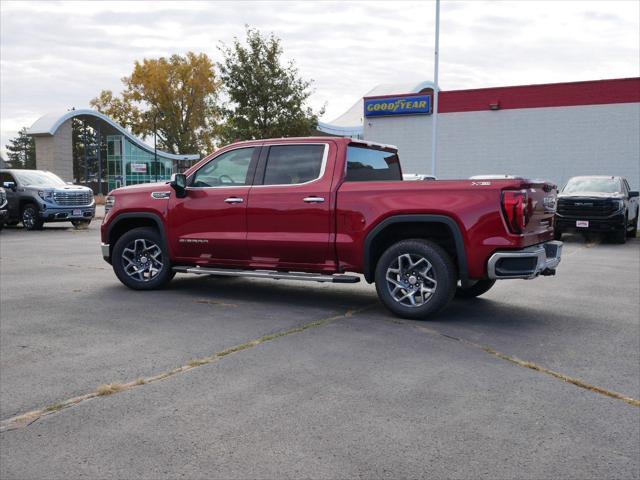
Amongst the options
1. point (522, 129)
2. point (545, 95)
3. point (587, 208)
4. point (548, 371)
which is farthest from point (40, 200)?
point (545, 95)

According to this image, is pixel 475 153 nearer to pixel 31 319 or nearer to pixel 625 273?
pixel 625 273

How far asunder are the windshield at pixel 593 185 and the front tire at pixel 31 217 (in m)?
15.5

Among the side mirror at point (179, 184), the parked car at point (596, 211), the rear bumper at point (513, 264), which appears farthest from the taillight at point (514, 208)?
the parked car at point (596, 211)

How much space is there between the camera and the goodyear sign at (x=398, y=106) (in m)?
27.8

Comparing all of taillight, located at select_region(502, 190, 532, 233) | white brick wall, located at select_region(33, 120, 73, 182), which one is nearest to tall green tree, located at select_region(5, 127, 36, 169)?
white brick wall, located at select_region(33, 120, 73, 182)

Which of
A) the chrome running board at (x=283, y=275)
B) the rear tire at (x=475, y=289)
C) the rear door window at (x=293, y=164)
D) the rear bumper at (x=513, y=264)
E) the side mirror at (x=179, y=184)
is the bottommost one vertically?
the rear tire at (x=475, y=289)

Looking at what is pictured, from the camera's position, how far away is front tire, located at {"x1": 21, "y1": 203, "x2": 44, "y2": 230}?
19.9 metres

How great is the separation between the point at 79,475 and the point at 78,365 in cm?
191

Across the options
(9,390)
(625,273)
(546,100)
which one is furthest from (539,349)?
(546,100)

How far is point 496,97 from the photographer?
26203 millimetres

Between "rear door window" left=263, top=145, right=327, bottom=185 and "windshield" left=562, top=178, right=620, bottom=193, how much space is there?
41.1 ft

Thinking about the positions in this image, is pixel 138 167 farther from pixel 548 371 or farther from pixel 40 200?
pixel 548 371

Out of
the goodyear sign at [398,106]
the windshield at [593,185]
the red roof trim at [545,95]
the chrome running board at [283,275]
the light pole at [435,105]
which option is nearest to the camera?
the chrome running board at [283,275]

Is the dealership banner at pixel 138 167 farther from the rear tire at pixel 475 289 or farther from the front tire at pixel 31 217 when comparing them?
the rear tire at pixel 475 289
